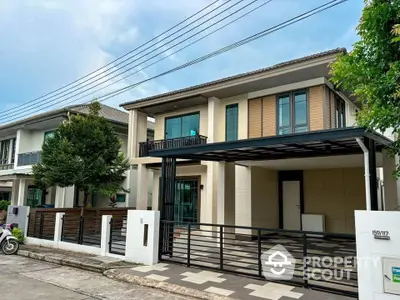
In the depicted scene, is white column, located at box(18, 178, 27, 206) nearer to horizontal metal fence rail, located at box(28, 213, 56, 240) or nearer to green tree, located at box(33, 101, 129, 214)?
green tree, located at box(33, 101, 129, 214)

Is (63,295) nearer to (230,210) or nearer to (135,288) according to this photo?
(135,288)

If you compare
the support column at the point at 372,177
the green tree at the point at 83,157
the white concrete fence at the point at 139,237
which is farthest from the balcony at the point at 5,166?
the support column at the point at 372,177

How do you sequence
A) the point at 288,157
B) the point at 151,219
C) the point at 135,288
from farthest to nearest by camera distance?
the point at 288,157, the point at 151,219, the point at 135,288

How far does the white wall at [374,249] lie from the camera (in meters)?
4.75

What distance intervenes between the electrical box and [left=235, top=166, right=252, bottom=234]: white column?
7193mm

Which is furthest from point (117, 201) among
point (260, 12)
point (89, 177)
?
point (260, 12)

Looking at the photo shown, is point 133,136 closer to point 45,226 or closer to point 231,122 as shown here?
point 231,122

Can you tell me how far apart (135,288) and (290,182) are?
856cm

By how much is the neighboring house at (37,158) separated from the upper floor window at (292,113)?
31.5ft

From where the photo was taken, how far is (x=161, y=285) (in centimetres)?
634

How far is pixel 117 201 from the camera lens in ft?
60.7

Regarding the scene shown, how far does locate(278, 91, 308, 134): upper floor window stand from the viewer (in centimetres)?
1160

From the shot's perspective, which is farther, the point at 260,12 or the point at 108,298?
the point at 260,12

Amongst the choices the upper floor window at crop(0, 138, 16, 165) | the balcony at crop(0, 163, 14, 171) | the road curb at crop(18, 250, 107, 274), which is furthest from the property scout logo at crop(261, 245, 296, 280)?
the upper floor window at crop(0, 138, 16, 165)
